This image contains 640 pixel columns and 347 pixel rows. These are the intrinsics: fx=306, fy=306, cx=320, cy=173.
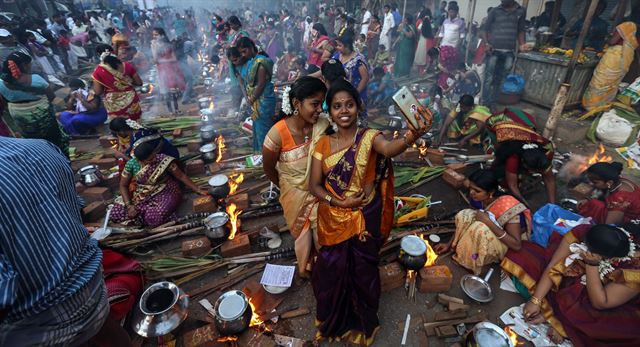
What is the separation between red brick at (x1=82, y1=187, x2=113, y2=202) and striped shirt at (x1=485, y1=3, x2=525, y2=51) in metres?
9.90

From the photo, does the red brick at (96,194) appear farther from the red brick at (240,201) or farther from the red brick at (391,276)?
the red brick at (391,276)

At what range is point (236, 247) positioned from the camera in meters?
4.16

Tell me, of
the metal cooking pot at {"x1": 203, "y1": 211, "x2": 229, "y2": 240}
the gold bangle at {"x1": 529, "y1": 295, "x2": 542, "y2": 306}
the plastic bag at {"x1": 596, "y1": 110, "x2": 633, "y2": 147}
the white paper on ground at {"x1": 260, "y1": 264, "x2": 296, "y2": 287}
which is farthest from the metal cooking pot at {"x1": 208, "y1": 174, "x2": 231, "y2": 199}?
the plastic bag at {"x1": 596, "y1": 110, "x2": 633, "y2": 147}

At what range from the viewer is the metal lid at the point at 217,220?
425 cm

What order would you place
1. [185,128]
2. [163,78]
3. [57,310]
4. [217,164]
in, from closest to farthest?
1. [57,310]
2. [217,164]
3. [185,128]
4. [163,78]

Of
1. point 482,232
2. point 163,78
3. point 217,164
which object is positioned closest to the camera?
point 482,232

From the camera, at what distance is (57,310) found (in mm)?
1883

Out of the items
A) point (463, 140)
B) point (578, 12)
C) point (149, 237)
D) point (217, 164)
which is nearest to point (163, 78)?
point (217, 164)

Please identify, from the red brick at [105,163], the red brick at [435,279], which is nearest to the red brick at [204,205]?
the red brick at [105,163]

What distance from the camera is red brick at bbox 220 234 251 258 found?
415cm

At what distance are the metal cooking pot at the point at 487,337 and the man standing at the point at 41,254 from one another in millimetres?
3159

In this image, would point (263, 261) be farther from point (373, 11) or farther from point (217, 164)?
point (373, 11)

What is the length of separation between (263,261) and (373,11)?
18.7 m

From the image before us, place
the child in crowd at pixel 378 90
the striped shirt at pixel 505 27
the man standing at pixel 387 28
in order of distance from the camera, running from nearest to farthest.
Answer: the striped shirt at pixel 505 27
the child in crowd at pixel 378 90
the man standing at pixel 387 28
